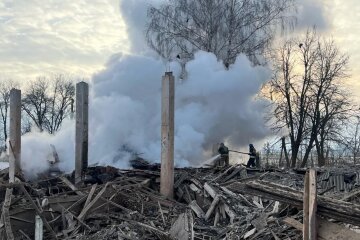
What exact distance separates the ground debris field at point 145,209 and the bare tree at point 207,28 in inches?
441

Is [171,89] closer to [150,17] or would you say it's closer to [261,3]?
[150,17]

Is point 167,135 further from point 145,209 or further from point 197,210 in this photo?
point 197,210

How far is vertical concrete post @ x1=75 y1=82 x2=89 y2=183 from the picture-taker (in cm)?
Result: 1398

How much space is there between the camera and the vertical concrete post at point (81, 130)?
45.9 ft

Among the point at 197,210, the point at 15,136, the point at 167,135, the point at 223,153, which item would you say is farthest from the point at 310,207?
the point at 223,153

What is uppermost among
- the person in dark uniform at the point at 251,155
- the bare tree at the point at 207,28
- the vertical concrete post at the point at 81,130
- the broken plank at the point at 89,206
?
the bare tree at the point at 207,28

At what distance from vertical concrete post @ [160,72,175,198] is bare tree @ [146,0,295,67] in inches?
441

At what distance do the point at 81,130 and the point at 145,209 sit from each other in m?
4.88

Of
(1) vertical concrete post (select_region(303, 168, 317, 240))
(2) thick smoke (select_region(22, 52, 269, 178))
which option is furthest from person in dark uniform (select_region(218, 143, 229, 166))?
(1) vertical concrete post (select_region(303, 168, 317, 240))

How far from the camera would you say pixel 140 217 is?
952 centimetres

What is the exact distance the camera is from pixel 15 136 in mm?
13992

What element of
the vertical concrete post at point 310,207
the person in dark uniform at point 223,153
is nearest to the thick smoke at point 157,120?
the person in dark uniform at point 223,153

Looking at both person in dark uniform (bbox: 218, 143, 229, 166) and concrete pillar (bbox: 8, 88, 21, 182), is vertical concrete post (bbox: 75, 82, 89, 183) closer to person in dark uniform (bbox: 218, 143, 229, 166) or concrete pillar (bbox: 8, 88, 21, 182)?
concrete pillar (bbox: 8, 88, 21, 182)

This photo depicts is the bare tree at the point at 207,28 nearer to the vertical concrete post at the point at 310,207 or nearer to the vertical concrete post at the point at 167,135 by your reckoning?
the vertical concrete post at the point at 167,135
